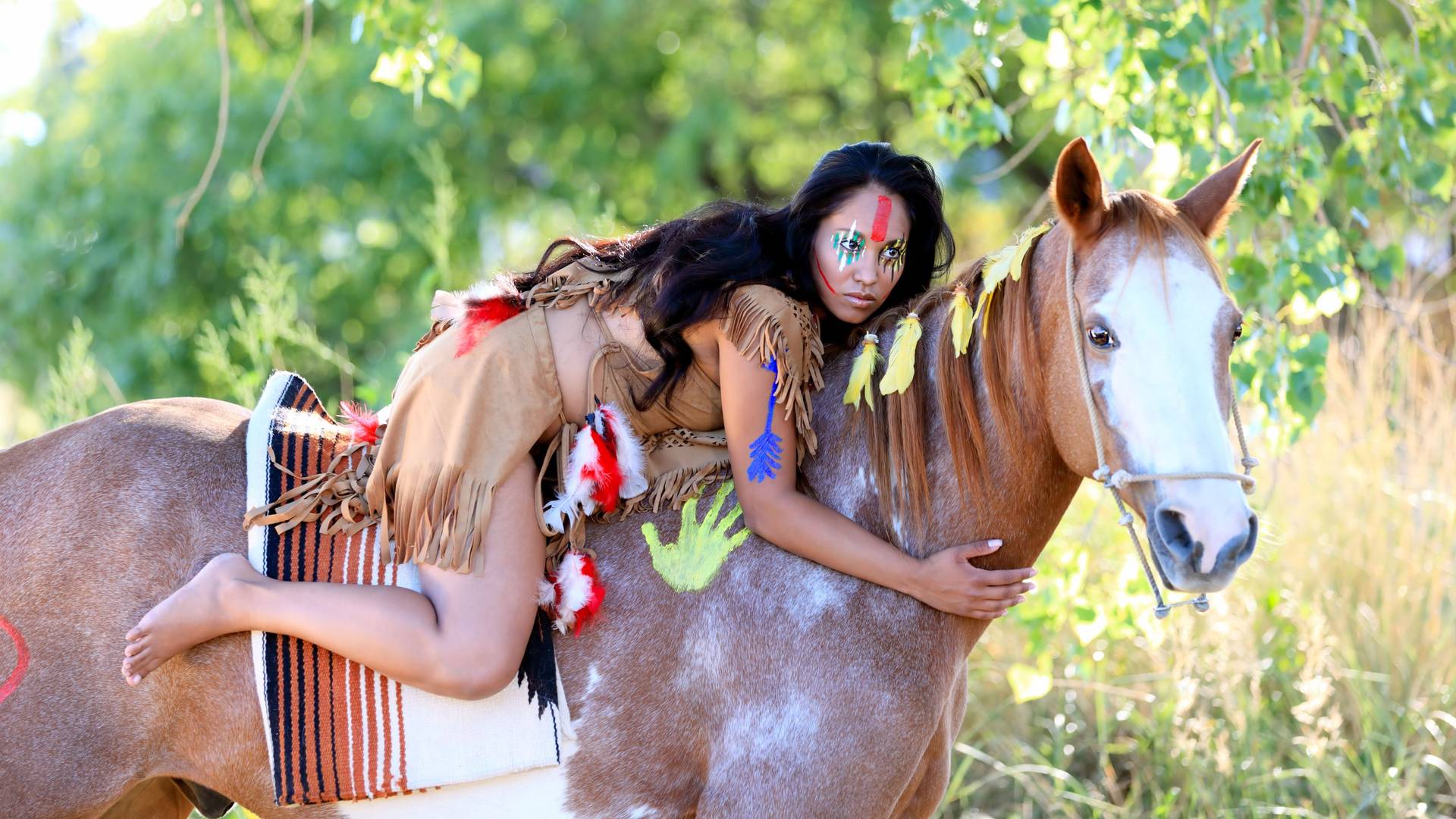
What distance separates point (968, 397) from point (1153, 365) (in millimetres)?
434

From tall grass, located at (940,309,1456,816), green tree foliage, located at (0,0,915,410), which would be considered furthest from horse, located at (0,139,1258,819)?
green tree foliage, located at (0,0,915,410)

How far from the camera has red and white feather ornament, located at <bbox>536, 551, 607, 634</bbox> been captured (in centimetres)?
223

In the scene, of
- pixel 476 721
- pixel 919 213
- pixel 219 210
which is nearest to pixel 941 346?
pixel 919 213

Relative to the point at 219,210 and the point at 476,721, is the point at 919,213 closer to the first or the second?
the point at 476,721

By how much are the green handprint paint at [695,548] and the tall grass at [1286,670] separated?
4.86 ft

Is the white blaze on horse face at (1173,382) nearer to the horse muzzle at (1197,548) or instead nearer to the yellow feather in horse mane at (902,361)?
the horse muzzle at (1197,548)

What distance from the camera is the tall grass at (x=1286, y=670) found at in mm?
3654

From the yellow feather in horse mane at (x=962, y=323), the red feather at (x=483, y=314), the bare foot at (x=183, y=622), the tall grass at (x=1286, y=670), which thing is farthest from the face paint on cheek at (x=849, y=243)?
the tall grass at (x=1286, y=670)

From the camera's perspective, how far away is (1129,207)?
201 cm

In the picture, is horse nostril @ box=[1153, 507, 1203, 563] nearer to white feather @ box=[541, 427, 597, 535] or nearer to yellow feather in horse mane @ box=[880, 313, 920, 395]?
yellow feather in horse mane @ box=[880, 313, 920, 395]

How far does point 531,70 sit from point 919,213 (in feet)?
26.9

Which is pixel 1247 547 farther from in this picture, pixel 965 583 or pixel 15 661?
pixel 15 661

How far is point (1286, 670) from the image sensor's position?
3.95 m

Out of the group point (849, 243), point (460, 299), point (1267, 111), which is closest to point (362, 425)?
point (460, 299)
